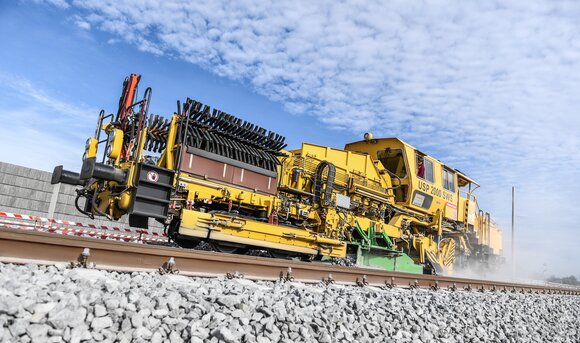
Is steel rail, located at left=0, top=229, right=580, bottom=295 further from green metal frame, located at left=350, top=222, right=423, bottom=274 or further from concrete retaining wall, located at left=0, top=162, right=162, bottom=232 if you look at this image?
concrete retaining wall, located at left=0, top=162, right=162, bottom=232

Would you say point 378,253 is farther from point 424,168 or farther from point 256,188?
point 256,188

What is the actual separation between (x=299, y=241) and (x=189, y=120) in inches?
122

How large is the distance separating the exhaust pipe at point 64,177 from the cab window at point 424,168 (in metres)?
8.97

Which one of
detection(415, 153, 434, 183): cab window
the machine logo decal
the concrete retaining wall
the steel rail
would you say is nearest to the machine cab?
detection(415, 153, 434, 183): cab window

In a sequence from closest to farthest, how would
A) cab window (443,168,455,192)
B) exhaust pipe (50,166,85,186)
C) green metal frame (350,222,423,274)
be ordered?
1. exhaust pipe (50,166,85,186)
2. green metal frame (350,222,423,274)
3. cab window (443,168,455,192)

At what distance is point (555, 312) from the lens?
8031 mm

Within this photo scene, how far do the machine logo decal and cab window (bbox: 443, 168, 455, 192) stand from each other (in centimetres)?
1025

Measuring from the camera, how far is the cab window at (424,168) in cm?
1172

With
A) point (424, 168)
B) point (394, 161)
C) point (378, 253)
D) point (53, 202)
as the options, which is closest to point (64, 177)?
point (53, 202)

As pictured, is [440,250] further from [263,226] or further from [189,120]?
[189,120]

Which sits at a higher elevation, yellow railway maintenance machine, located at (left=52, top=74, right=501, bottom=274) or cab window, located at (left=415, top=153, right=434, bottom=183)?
cab window, located at (left=415, top=153, right=434, bottom=183)

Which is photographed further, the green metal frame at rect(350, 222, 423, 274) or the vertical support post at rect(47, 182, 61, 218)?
the vertical support post at rect(47, 182, 61, 218)

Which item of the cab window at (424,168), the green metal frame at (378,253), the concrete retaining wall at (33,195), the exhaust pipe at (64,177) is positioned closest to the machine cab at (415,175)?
the cab window at (424,168)

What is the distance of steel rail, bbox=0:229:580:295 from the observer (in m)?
3.61
